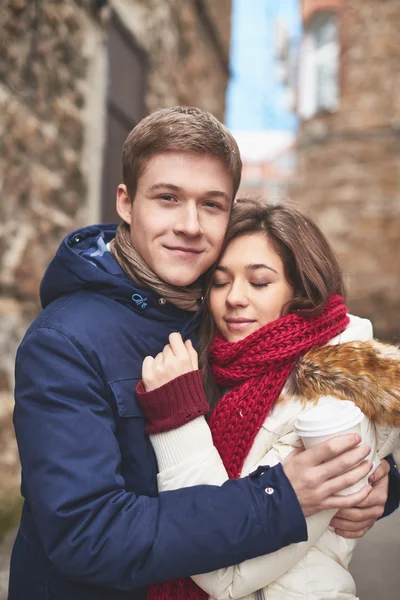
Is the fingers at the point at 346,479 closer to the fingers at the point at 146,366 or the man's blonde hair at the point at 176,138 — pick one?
the fingers at the point at 146,366

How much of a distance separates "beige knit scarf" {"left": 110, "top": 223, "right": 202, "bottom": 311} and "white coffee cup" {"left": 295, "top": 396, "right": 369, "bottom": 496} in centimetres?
46

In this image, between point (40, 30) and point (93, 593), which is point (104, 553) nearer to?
point (93, 593)

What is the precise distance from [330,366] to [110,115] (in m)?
2.91

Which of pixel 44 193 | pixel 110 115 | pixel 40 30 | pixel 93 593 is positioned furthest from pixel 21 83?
pixel 93 593

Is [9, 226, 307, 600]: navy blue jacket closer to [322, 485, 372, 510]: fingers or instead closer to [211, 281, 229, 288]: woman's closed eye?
[322, 485, 372, 510]: fingers

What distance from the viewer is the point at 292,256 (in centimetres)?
163

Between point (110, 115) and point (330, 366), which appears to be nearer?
point (330, 366)

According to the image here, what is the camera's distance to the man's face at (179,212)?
4.77 ft

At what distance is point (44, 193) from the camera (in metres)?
2.97

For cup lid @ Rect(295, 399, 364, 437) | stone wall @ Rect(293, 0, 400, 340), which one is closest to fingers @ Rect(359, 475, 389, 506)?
cup lid @ Rect(295, 399, 364, 437)

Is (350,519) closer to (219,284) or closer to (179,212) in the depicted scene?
(219,284)

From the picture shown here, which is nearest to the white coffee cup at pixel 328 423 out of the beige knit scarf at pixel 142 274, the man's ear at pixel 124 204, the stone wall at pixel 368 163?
the beige knit scarf at pixel 142 274

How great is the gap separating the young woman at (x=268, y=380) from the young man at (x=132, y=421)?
7 centimetres

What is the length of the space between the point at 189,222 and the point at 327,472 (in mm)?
704
